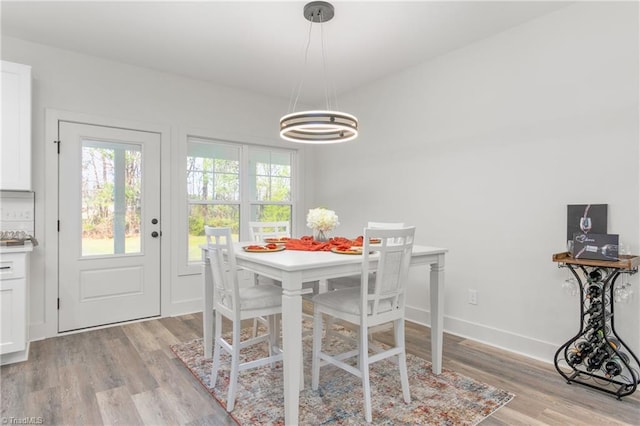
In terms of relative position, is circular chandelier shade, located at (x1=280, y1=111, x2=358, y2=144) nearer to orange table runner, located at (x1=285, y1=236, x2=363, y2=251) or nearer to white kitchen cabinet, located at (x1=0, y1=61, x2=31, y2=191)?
orange table runner, located at (x1=285, y1=236, x2=363, y2=251)

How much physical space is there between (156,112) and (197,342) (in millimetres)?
2414

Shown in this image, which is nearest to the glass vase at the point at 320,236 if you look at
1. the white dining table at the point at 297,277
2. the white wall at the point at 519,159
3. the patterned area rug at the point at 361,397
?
the white dining table at the point at 297,277

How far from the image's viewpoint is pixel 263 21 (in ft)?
9.13

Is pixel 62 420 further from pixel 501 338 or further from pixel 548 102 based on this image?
pixel 548 102

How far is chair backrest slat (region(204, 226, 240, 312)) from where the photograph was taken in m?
2.06

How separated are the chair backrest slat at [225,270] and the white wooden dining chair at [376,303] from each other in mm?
539

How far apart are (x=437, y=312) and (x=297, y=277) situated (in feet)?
3.97

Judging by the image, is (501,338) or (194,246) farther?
(194,246)

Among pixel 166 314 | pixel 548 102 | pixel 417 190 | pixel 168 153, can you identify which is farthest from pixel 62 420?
pixel 548 102

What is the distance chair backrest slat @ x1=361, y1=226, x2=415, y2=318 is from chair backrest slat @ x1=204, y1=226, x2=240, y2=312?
2.44 feet

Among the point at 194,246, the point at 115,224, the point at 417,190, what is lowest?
the point at 194,246

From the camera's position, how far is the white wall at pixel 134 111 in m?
3.16

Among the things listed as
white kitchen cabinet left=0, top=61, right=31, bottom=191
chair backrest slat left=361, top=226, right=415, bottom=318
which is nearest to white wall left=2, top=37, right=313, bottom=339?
Answer: white kitchen cabinet left=0, top=61, right=31, bottom=191

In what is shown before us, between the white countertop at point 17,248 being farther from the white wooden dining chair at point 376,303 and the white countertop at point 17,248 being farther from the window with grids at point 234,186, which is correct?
the white wooden dining chair at point 376,303
